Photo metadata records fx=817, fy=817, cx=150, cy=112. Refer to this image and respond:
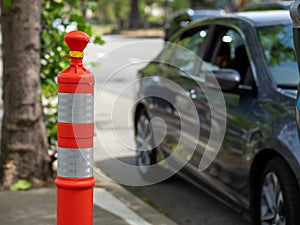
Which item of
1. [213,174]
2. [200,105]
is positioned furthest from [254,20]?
[213,174]

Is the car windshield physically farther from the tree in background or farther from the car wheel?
the tree in background

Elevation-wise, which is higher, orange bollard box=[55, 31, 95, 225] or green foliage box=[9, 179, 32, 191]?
orange bollard box=[55, 31, 95, 225]

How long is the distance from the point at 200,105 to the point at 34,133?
1.46 metres

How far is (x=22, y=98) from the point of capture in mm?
6957

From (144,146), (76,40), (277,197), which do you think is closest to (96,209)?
(277,197)

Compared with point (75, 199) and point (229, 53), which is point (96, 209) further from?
point (75, 199)

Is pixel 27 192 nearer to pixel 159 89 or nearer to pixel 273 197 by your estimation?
pixel 159 89

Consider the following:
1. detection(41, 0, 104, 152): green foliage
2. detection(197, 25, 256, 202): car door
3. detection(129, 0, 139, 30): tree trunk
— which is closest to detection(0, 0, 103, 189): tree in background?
detection(41, 0, 104, 152): green foliage

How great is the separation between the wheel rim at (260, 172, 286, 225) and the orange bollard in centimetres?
181

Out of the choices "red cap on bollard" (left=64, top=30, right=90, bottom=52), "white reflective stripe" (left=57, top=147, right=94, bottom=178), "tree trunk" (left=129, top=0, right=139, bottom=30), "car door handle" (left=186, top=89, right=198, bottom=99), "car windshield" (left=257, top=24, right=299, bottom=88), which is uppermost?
"red cap on bollard" (left=64, top=30, right=90, bottom=52)

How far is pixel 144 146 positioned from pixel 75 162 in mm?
4002

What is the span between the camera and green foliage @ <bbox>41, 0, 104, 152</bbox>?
754 centimetres

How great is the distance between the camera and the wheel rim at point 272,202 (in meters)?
5.47

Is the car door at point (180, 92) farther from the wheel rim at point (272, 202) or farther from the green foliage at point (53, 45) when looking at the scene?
the wheel rim at point (272, 202)
